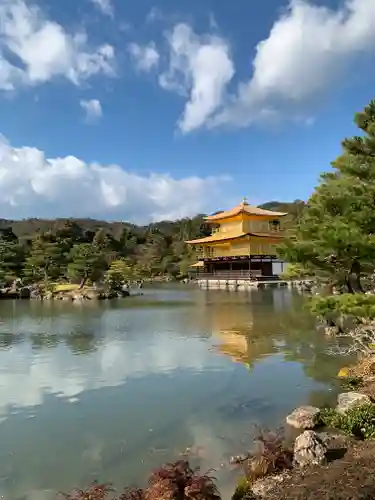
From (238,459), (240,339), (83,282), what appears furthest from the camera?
(83,282)

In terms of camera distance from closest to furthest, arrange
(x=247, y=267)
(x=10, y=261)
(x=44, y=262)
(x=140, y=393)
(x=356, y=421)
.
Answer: (x=356, y=421) < (x=140, y=393) < (x=44, y=262) < (x=10, y=261) < (x=247, y=267)

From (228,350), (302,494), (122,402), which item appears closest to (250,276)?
(228,350)

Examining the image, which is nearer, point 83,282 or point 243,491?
point 243,491

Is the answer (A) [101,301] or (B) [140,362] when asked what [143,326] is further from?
(A) [101,301]

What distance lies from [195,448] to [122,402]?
7.41ft

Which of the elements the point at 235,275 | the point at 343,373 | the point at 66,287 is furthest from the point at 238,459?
the point at 235,275

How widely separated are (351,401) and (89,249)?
23.5m

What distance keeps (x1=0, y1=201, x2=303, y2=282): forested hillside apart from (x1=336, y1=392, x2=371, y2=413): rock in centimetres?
2276

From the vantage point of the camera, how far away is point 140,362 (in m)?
10.1

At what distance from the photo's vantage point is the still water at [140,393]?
203 inches

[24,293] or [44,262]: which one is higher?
[44,262]

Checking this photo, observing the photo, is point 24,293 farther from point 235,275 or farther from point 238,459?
point 238,459

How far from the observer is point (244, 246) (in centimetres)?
3438

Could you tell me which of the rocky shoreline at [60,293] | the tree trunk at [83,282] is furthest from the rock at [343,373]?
the tree trunk at [83,282]
